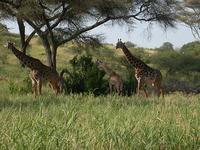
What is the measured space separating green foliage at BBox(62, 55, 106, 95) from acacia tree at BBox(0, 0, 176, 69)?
551cm

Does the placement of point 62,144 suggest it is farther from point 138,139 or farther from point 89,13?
point 89,13

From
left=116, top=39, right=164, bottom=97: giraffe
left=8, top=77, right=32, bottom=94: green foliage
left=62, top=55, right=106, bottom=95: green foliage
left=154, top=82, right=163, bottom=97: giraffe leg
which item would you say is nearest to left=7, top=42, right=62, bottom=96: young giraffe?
left=8, top=77, right=32, bottom=94: green foliage

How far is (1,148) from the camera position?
4.43 meters

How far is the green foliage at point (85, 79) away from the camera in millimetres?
16891

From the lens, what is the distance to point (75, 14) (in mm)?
26250

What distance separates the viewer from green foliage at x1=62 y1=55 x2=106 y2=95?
16891mm

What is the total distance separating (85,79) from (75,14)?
9406 millimetres

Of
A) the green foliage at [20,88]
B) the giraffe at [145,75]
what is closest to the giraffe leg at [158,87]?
the giraffe at [145,75]

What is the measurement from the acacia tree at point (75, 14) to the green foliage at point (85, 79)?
5505 mm

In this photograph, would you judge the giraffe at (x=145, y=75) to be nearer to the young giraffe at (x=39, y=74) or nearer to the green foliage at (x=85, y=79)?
the green foliage at (x=85, y=79)

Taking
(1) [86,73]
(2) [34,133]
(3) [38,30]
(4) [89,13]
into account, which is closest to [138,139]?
(2) [34,133]

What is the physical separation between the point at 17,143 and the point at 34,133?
39cm

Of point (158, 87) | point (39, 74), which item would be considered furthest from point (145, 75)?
point (39, 74)

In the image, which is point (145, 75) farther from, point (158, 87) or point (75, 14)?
point (75, 14)
